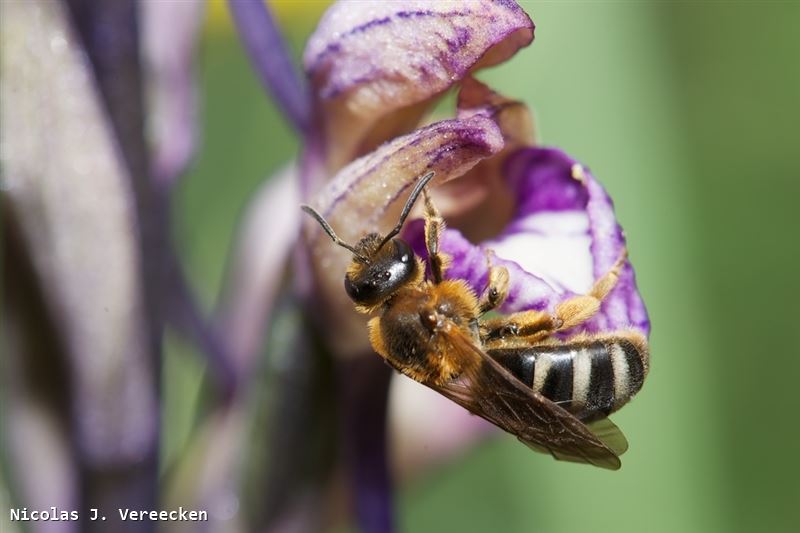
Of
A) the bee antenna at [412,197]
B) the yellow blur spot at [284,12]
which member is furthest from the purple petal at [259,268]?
the yellow blur spot at [284,12]

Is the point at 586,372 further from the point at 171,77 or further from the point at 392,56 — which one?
the point at 171,77

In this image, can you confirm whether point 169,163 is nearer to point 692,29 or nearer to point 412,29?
point 412,29

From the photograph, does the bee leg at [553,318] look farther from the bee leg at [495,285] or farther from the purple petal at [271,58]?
the purple petal at [271,58]

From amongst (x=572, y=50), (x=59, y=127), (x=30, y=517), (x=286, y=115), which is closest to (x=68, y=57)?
(x=59, y=127)

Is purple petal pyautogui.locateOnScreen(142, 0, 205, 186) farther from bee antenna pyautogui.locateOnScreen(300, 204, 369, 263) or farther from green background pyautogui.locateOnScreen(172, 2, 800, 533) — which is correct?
green background pyautogui.locateOnScreen(172, 2, 800, 533)

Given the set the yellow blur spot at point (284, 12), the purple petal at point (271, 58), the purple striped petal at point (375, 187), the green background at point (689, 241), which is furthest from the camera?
the yellow blur spot at point (284, 12)

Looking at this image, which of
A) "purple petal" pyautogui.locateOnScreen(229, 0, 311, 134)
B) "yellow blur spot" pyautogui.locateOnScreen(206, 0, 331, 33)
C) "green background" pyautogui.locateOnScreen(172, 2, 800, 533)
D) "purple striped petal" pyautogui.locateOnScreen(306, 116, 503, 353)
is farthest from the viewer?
"yellow blur spot" pyautogui.locateOnScreen(206, 0, 331, 33)

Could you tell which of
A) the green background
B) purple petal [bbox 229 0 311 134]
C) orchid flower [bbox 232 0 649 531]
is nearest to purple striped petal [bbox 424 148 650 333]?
orchid flower [bbox 232 0 649 531]

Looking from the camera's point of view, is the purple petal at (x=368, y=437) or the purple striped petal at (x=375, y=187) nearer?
the purple striped petal at (x=375, y=187)
